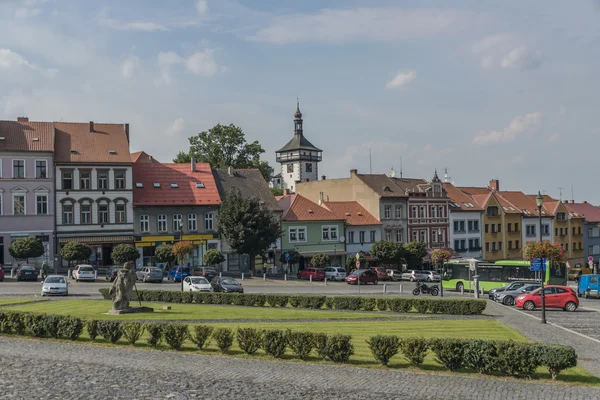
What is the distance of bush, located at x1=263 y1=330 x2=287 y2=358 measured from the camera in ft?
75.1

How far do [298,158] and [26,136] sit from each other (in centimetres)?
7683

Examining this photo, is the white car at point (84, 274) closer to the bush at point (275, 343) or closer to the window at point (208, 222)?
the window at point (208, 222)

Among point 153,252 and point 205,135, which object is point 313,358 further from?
point 205,135

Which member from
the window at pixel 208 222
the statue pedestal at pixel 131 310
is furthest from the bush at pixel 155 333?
the window at pixel 208 222

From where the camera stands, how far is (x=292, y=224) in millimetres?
76625

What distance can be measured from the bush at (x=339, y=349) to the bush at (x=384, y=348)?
79 centimetres

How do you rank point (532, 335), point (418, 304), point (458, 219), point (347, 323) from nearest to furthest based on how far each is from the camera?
point (532, 335), point (347, 323), point (418, 304), point (458, 219)

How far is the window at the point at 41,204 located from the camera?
2562 inches

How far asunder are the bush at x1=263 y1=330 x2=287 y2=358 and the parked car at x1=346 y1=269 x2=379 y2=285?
4131 cm

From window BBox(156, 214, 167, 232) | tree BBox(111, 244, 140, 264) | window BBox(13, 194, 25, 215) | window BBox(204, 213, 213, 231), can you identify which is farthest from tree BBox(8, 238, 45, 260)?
window BBox(204, 213, 213, 231)

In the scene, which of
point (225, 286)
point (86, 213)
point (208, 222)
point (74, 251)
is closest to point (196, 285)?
point (225, 286)

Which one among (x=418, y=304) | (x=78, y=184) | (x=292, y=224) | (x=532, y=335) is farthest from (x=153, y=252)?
(x=532, y=335)

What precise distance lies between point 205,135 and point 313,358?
75.4m

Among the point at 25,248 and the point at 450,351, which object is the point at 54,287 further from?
the point at 450,351
